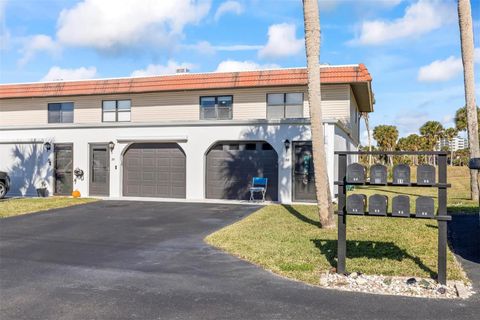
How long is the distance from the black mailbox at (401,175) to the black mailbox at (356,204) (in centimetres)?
55

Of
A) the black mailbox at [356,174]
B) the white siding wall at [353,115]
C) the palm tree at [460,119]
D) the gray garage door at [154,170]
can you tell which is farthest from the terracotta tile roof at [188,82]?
the palm tree at [460,119]

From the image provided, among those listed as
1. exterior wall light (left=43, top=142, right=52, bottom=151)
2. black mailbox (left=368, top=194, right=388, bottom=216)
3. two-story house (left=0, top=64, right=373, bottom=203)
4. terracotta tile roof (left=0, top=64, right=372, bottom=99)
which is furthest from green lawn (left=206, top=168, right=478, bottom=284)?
exterior wall light (left=43, top=142, right=52, bottom=151)

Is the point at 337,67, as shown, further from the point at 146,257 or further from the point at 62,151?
the point at 146,257

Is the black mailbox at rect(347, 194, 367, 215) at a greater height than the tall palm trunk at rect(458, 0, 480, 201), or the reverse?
the tall palm trunk at rect(458, 0, 480, 201)

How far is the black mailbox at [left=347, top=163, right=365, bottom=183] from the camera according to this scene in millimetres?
6867

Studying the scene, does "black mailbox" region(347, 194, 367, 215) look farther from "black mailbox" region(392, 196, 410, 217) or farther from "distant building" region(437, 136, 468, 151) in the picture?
"distant building" region(437, 136, 468, 151)

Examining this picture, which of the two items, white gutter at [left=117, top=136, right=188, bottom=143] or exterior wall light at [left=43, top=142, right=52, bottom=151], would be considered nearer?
white gutter at [left=117, top=136, right=188, bottom=143]

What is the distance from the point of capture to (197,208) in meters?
16.0

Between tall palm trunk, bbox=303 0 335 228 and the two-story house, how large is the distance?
19.1 ft

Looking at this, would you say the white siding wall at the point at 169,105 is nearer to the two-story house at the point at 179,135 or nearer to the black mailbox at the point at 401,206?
the two-story house at the point at 179,135

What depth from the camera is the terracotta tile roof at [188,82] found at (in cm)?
2034

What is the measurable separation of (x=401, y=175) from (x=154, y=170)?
1456 centimetres

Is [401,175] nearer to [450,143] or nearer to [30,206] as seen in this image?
[30,206]

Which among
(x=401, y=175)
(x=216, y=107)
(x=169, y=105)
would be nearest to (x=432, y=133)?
(x=216, y=107)
